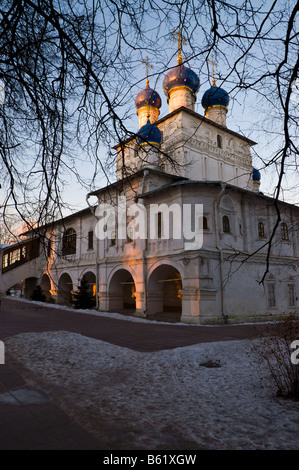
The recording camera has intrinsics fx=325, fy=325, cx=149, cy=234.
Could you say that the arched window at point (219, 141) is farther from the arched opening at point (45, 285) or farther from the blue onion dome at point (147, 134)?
the arched opening at point (45, 285)

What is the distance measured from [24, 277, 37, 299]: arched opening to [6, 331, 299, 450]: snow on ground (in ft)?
72.2

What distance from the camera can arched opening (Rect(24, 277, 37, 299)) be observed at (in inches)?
1115

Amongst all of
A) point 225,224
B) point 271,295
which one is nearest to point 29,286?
point 225,224

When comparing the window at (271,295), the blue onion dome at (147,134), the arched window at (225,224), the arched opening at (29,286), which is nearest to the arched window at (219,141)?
the blue onion dome at (147,134)

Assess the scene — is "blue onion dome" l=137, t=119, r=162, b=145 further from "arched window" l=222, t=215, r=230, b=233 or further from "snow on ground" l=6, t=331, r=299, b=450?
"arched window" l=222, t=215, r=230, b=233

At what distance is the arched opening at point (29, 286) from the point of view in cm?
2831

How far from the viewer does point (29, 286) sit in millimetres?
28609

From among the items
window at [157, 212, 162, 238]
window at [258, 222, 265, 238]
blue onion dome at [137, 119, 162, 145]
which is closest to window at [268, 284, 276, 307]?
window at [258, 222, 265, 238]

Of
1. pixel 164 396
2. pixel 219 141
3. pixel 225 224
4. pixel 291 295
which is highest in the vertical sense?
pixel 219 141

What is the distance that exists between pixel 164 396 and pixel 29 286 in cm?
2651

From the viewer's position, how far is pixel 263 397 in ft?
14.7

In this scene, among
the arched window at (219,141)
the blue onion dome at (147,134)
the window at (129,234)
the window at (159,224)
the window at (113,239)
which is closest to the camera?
the blue onion dome at (147,134)

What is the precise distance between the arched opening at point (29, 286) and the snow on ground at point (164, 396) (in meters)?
22.0

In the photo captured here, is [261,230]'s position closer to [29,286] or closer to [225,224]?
[225,224]
